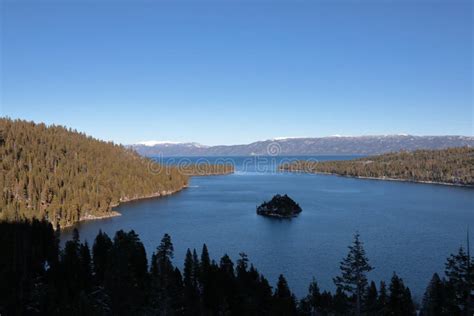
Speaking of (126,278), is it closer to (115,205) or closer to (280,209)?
(280,209)

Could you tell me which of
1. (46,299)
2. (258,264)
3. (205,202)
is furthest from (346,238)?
(205,202)

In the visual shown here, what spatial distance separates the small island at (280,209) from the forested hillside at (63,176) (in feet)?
138

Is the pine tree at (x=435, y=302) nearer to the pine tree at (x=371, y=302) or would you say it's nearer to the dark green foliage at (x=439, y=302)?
the dark green foliage at (x=439, y=302)

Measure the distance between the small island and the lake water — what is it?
2.55 metres

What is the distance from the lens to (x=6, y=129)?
158 meters

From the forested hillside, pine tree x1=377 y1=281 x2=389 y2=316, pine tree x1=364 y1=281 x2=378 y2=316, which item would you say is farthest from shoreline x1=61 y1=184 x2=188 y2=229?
pine tree x1=377 y1=281 x2=389 y2=316

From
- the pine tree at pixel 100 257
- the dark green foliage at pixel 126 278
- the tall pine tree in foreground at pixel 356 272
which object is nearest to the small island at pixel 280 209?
the pine tree at pixel 100 257

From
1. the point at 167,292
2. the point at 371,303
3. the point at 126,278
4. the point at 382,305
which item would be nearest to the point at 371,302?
the point at 371,303

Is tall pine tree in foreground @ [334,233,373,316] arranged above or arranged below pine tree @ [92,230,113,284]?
above

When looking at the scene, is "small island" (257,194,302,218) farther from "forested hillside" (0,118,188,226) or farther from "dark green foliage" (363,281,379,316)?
"dark green foliage" (363,281,379,316)

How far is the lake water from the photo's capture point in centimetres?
6041

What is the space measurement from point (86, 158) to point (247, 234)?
335ft

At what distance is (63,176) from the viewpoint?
132 m

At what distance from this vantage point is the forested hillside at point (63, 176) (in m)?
102
